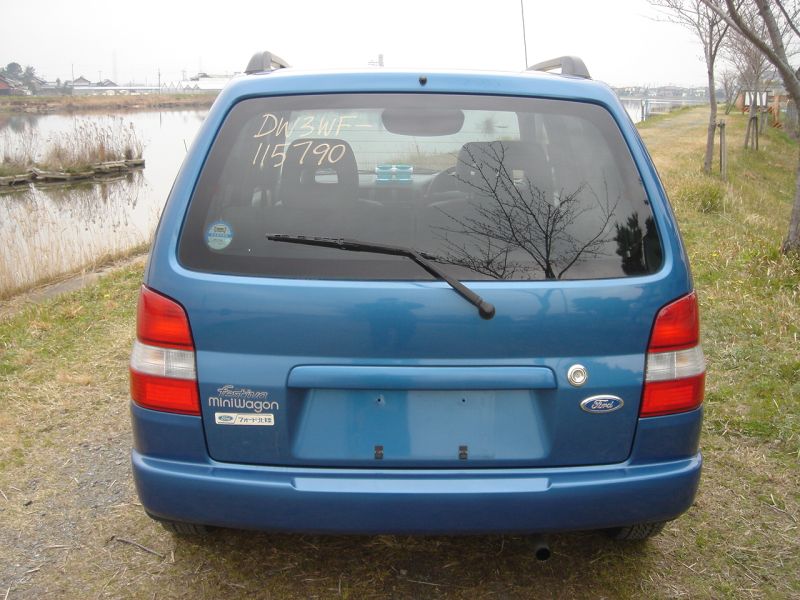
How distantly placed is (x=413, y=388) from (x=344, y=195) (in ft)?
2.09

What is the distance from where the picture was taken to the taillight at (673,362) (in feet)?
7.60

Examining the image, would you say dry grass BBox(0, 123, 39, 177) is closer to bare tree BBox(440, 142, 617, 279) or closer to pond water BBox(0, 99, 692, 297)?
pond water BBox(0, 99, 692, 297)

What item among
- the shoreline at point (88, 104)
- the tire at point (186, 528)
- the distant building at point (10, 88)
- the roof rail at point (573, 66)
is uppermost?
the distant building at point (10, 88)

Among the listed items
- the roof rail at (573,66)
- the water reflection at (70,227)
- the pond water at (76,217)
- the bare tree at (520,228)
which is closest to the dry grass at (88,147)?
the pond water at (76,217)

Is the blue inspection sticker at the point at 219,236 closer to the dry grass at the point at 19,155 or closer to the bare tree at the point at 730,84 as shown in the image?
the dry grass at the point at 19,155

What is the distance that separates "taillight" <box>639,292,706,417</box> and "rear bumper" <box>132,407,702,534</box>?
0.66 feet

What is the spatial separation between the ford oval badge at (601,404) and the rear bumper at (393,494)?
0.19 meters

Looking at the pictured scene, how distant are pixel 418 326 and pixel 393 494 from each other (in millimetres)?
511

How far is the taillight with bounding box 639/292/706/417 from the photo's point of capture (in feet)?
7.60

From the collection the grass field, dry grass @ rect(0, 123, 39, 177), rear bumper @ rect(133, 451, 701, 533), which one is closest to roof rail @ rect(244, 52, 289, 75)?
rear bumper @ rect(133, 451, 701, 533)

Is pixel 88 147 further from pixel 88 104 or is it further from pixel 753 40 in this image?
pixel 88 104

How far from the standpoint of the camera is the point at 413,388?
2.24m

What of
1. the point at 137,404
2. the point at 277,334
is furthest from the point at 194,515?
the point at 277,334

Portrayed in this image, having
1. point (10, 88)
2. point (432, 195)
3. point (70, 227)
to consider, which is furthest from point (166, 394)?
point (10, 88)
